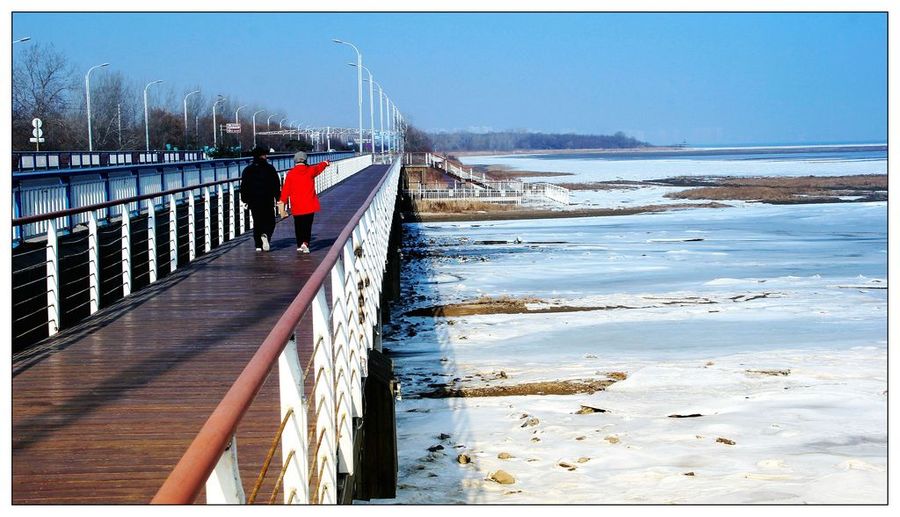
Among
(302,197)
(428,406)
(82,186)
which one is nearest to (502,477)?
(428,406)

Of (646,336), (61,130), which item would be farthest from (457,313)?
(61,130)

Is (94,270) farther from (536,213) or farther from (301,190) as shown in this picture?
(536,213)

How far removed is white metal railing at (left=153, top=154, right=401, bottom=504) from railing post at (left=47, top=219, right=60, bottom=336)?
Answer: 271 centimetres

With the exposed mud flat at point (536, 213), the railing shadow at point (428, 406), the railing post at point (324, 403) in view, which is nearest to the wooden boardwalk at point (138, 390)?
the railing post at point (324, 403)

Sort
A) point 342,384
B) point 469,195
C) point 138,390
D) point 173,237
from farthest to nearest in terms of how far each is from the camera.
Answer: point 469,195
point 173,237
point 138,390
point 342,384

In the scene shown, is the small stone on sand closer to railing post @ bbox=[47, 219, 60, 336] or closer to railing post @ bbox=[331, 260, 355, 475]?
railing post @ bbox=[47, 219, 60, 336]

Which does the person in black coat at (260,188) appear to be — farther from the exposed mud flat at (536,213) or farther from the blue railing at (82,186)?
the exposed mud flat at (536,213)

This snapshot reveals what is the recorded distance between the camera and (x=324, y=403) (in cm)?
489

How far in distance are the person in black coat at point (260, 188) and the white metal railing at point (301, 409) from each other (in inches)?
241

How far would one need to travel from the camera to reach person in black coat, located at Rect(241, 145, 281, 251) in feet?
49.3

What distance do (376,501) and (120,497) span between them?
5258 mm

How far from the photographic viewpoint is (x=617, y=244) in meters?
39.5

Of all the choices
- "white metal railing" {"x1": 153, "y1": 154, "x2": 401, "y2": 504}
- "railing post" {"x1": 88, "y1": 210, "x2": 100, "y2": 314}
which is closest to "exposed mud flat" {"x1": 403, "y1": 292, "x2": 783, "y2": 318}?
"railing post" {"x1": 88, "y1": 210, "x2": 100, "y2": 314}

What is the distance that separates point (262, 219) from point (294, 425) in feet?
39.7
